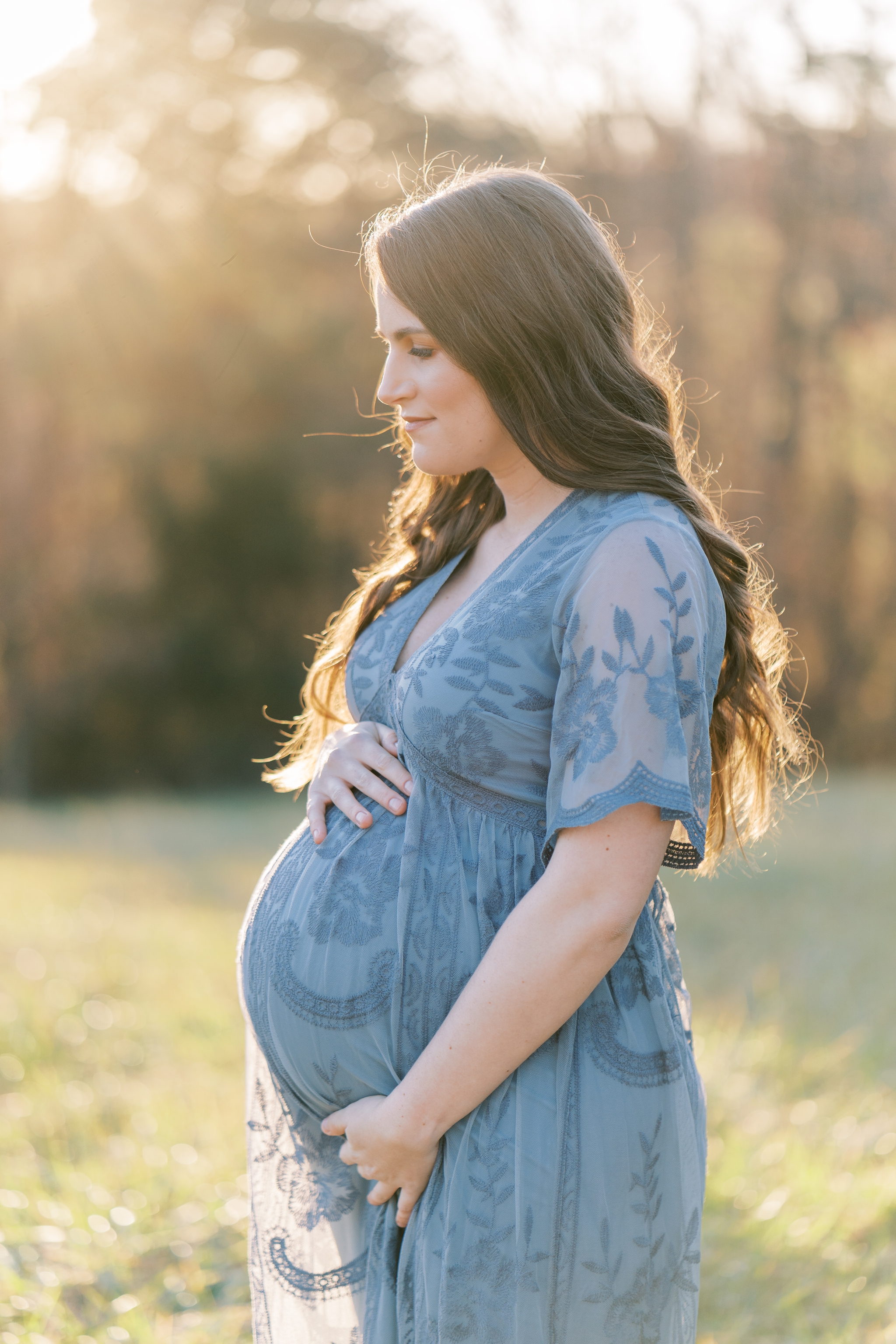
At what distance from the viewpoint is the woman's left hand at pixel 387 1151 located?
3.98 ft

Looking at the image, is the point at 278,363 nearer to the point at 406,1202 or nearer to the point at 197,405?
the point at 197,405

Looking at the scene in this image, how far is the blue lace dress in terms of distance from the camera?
1.14 m

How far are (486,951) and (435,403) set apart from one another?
635mm

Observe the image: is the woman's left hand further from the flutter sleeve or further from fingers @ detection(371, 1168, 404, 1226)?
the flutter sleeve

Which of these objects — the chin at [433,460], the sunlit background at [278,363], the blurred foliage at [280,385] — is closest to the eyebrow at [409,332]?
the chin at [433,460]

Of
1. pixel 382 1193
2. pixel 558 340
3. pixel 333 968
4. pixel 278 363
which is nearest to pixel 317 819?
pixel 333 968

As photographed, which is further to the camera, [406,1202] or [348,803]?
→ [348,803]

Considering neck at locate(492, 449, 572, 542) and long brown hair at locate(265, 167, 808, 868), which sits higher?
long brown hair at locate(265, 167, 808, 868)

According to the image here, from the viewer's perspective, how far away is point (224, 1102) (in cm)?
325

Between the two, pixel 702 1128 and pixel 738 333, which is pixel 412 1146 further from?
pixel 738 333

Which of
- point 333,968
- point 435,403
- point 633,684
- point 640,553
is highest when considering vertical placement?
point 435,403

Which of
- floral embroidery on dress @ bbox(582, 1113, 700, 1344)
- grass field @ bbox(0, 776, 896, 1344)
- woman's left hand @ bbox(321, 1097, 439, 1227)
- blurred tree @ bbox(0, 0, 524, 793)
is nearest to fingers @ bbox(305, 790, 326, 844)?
woman's left hand @ bbox(321, 1097, 439, 1227)

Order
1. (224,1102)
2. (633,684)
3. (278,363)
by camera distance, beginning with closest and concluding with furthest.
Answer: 1. (633,684)
2. (224,1102)
3. (278,363)

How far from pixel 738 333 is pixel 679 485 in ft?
38.5
